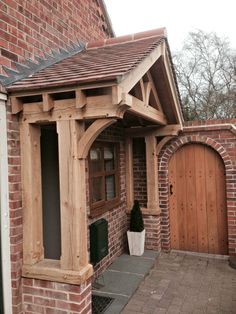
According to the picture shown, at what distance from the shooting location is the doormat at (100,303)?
4070 mm

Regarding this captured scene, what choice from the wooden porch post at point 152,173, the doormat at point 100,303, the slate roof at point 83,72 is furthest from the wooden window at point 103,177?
the slate roof at point 83,72

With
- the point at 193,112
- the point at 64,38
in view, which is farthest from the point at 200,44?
the point at 64,38

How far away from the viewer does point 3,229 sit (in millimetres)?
3109

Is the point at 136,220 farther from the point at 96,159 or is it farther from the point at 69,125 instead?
the point at 69,125

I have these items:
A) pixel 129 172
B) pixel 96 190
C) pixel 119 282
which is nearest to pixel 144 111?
pixel 96 190

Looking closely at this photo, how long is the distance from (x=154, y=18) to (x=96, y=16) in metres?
16.4

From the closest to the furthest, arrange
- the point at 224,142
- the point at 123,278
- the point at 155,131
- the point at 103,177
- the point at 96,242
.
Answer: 1. the point at 96,242
2. the point at 123,278
3. the point at 103,177
4. the point at 224,142
5. the point at 155,131

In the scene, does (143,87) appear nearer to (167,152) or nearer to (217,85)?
(167,152)

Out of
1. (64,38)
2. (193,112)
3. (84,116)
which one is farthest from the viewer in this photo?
(193,112)

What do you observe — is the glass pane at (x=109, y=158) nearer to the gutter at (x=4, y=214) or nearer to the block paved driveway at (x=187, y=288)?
the block paved driveway at (x=187, y=288)

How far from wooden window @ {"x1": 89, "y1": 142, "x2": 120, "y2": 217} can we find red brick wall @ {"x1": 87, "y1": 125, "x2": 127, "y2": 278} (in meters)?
0.15

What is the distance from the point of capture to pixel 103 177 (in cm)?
562

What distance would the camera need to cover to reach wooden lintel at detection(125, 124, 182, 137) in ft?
20.1

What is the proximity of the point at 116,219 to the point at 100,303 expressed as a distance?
1951 mm
